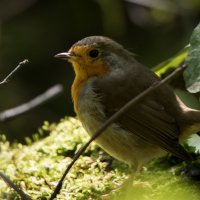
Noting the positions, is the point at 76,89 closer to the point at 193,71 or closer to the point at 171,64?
the point at 171,64

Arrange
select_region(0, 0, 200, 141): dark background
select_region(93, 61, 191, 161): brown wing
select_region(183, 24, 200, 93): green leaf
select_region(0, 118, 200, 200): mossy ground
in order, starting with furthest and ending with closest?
1. select_region(0, 0, 200, 141): dark background
2. select_region(93, 61, 191, 161): brown wing
3. select_region(0, 118, 200, 200): mossy ground
4. select_region(183, 24, 200, 93): green leaf

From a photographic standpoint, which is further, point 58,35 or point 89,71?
point 58,35

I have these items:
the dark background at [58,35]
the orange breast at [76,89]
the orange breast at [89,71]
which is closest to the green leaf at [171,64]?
the orange breast at [89,71]

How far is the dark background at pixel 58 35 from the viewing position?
7.49 m

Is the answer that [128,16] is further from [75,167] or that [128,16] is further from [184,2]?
[75,167]

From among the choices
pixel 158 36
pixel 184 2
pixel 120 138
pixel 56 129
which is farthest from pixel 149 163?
pixel 158 36

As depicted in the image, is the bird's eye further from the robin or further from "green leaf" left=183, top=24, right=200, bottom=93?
"green leaf" left=183, top=24, right=200, bottom=93

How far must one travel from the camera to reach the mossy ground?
3.86m

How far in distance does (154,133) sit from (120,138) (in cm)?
21

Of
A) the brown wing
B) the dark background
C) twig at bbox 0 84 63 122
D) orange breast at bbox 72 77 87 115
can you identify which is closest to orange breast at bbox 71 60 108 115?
orange breast at bbox 72 77 87 115

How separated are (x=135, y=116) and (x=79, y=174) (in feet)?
1.79

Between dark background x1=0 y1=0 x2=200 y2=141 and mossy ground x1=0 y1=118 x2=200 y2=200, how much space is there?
268 centimetres

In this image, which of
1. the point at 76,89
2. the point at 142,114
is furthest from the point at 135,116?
the point at 76,89

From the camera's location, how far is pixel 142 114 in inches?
161
